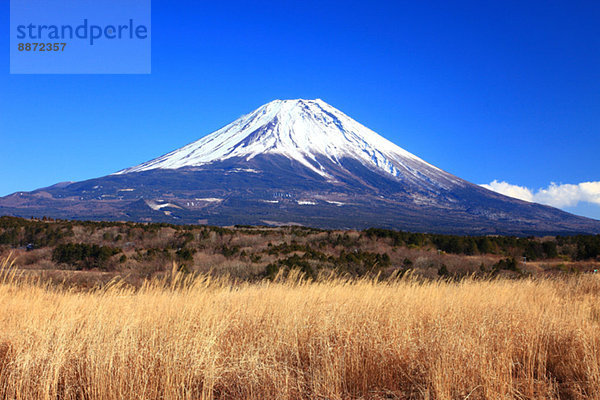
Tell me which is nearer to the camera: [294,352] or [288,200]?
[294,352]

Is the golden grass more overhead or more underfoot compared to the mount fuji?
more underfoot

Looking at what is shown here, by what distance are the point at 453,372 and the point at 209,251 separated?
17.8 meters

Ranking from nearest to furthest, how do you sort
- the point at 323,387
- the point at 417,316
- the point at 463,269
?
the point at 323,387 → the point at 417,316 → the point at 463,269

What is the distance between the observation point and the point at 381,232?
86.4 feet

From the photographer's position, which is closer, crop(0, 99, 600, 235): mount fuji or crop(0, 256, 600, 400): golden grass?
crop(0, 256, 600, 400): golden grass

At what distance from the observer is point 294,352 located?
15.4ft

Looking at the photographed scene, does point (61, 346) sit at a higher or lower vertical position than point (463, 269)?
higher

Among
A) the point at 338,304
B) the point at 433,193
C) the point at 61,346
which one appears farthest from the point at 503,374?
the point at 433,193

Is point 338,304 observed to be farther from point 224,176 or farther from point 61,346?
point 224,176

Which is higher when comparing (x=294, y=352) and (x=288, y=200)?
(x=288, y=200)

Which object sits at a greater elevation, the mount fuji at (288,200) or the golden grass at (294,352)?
the mount fuji at (288,200)

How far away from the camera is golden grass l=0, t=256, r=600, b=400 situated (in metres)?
3.75

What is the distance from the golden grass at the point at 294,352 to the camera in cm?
375

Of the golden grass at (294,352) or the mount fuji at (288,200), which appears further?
the mount fuji at (288,200)
